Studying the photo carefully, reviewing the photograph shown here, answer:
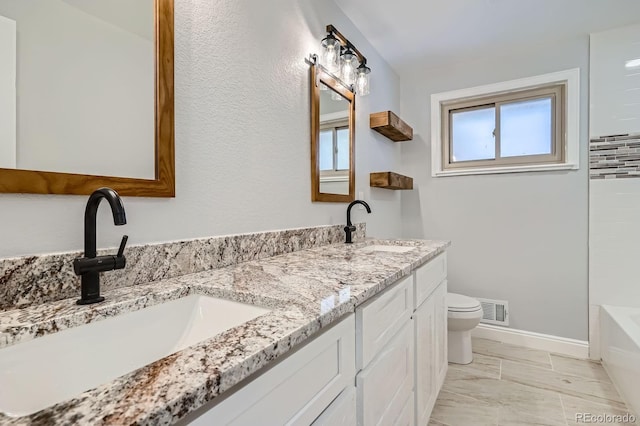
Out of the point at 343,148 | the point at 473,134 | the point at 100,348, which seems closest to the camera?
the point at 100,348

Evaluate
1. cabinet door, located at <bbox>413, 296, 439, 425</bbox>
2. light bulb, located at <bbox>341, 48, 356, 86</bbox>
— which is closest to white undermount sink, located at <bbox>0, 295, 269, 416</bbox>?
cabinet door, located at <bbox>413, 296, 439, 425</bbox>

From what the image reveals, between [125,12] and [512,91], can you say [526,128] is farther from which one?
[125,12]

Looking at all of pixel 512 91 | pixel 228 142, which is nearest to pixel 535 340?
pixel 512 91

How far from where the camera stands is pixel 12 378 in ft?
1.77

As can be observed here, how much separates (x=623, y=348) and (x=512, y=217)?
3.52ft

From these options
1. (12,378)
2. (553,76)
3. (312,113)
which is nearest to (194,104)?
(312,113)

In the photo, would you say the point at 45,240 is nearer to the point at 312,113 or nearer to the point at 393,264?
the point at 393,264

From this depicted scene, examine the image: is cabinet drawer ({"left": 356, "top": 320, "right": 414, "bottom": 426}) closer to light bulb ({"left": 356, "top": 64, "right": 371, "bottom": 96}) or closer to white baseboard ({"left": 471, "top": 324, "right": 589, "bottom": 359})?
light bulb ({"left": 356, "top": 64, "right": 371, "bottom": 96})

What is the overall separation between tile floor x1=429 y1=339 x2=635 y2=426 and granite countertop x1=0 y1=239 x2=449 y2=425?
3.83ft

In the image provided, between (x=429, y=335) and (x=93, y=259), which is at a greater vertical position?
(x=93, y=259)

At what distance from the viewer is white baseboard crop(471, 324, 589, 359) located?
92.8 inches

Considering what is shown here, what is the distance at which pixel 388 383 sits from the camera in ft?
3.39

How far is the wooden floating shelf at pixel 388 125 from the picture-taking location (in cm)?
234

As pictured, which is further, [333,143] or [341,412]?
[333,143]
